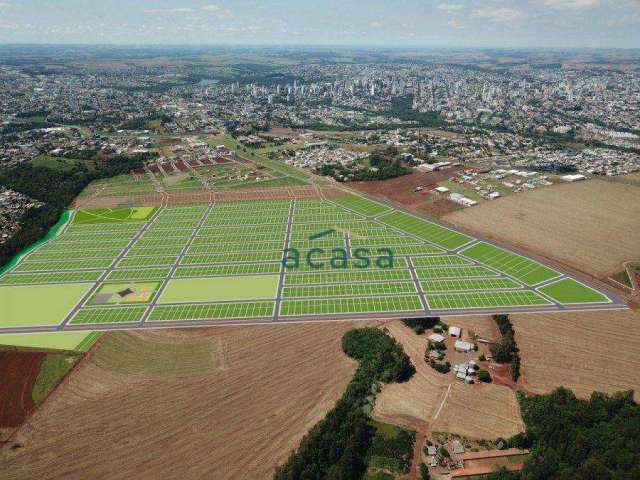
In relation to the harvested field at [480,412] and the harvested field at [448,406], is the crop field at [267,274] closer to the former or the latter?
the harvested field at [448,406]

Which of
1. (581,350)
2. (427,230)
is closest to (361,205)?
(427,230)

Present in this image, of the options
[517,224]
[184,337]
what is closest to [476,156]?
[517,224]

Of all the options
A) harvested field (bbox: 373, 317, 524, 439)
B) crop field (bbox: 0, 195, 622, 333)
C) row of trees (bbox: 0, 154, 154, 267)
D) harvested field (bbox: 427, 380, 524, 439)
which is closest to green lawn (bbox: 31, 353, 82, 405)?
crop field (bbox: 0, 195, 622, 333)

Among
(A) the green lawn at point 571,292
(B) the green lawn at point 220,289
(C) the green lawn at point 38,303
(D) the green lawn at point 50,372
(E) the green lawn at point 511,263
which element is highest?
(A) the green lawn at point 571,292

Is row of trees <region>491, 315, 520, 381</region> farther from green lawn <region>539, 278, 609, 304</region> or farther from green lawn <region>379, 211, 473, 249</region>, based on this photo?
green lawn <region>379, 211, 473, 249</region>

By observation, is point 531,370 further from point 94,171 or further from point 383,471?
point 94,171

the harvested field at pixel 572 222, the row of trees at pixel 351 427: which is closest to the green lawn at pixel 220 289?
the row of trees at pixel 351 427

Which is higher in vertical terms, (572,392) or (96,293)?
(572,392)
